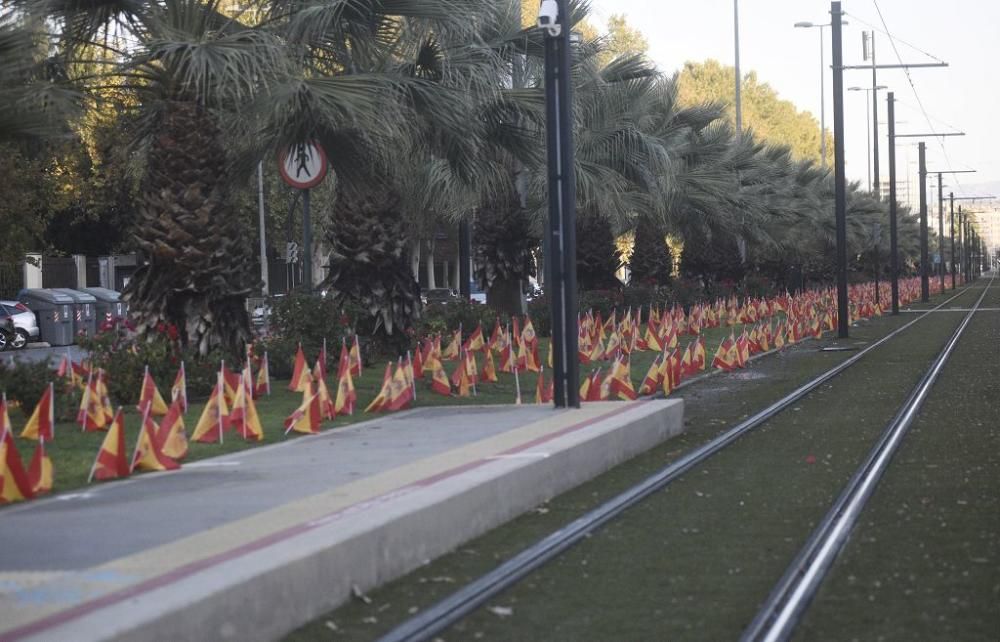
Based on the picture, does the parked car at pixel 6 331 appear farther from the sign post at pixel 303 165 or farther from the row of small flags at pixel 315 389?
the sign post at pixel 303 165

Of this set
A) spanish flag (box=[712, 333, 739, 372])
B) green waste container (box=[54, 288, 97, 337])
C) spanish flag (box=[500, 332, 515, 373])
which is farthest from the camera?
green waste container (box=[54, 288, 97, 337])

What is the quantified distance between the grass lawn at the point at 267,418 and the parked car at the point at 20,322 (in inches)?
756

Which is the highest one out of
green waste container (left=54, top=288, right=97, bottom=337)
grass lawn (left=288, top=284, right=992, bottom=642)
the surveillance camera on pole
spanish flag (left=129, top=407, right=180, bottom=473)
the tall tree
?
the tall tree

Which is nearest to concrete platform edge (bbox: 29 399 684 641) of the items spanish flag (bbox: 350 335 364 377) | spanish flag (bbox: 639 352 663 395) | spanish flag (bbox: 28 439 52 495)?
spanish flag (bbox: 28 439 52 495)

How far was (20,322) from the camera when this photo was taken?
40062 millimetres

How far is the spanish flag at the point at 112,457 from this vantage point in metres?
11.3

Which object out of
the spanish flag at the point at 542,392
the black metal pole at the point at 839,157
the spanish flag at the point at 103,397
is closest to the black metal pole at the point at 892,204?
the black metal pole at the point at 839,157

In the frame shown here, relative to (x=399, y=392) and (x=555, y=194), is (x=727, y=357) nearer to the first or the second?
(x=399, y=392)

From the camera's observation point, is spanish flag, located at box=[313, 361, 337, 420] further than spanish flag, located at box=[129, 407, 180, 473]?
Yes

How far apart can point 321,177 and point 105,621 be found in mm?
12951

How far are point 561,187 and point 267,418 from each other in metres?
4.33

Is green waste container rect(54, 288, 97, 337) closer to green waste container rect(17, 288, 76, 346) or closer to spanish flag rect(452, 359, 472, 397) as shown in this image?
green waste container rect(17, 288, 76, 346)

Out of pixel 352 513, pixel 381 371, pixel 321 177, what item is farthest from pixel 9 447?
pixel 381 371

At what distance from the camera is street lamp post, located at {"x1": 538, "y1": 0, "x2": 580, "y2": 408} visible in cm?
1420
